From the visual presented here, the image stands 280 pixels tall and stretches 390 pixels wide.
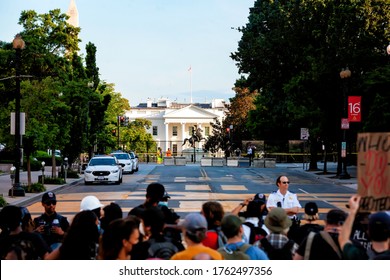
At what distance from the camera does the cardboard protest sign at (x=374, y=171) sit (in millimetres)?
7391

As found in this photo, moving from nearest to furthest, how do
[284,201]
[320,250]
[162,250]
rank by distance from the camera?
[320,250]
[162,250]
[284,201]

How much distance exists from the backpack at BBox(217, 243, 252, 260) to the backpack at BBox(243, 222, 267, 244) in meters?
1.58

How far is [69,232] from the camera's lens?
23.8 feet

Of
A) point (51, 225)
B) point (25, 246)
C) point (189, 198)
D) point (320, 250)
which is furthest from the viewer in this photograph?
point (189, 198)

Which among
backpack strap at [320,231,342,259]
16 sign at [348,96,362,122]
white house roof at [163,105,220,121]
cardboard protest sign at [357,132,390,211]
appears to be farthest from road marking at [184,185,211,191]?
white house roof at [163,105,220,121]

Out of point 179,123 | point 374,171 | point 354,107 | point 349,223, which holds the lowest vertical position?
point 349,223

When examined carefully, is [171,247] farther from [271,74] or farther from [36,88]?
[271,74]

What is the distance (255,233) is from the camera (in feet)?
28.5

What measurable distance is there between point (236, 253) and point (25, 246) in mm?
2029

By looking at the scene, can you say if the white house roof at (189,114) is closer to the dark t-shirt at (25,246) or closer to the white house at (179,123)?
the white house at (179,123)

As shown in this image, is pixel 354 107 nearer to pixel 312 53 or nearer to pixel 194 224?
pixel 312 53

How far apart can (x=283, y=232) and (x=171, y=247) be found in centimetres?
130

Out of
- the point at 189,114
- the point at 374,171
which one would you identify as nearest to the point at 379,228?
the point at 374,171
